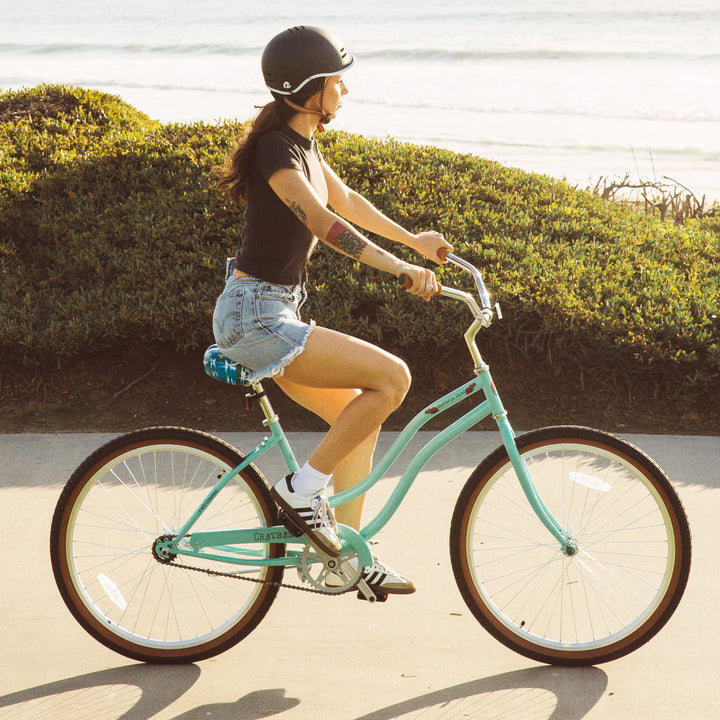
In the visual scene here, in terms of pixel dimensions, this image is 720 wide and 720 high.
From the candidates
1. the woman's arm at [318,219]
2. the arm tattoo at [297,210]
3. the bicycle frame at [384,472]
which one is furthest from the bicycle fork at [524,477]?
the arm tattoo at [297,210]

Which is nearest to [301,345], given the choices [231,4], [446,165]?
[446,165]

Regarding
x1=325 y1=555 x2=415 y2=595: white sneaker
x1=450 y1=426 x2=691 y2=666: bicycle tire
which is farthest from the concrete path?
x1=325 y1=555 x2=415 y2=595: white sneaker

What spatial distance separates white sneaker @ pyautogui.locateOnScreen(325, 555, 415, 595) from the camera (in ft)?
11.3

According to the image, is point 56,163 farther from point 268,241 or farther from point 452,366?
point 268,241

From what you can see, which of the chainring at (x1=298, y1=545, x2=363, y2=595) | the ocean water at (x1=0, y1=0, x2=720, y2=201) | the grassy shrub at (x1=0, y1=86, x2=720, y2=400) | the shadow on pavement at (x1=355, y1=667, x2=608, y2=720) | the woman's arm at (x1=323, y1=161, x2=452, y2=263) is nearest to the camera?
the shadow on pavement at (x1=355, y1=667, x2=608, y2=720)

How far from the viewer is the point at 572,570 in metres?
4.17

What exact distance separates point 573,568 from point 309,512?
1322 mm

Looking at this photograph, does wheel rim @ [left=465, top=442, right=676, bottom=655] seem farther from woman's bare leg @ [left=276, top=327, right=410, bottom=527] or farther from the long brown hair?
the long brown hair

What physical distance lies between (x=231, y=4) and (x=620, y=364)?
171ft

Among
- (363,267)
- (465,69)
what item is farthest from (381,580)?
(465,69)

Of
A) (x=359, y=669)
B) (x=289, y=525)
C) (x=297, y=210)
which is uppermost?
(x=297, y=210)

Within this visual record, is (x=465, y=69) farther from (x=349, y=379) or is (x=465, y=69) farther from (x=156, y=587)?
(x=349, y=379)

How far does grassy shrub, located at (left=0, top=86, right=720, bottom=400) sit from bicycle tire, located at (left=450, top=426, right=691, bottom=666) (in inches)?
81.2

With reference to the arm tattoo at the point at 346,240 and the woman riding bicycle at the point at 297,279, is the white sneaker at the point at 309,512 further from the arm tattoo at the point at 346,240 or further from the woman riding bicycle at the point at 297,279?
the arm tattoo at the point at 346,240
